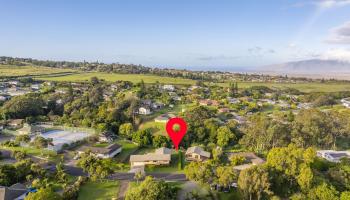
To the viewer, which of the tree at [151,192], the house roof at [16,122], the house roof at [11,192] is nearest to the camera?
the tree at [151,192]

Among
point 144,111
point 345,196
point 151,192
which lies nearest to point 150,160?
point 151,192

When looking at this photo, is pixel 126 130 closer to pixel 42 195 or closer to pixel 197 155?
pixel 197 155

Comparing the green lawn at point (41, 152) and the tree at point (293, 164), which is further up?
the tree at point (293, 164)

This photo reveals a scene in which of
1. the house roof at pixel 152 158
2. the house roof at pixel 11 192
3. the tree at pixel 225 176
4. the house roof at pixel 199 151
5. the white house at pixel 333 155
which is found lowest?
the house roof at pixel 11 192

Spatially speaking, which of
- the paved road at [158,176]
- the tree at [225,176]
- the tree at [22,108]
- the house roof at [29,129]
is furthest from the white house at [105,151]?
the tree at [22,108]

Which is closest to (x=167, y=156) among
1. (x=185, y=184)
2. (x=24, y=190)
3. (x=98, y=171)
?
(x=185, y=184)

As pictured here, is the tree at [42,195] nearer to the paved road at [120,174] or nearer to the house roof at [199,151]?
the paved road at [120,174]

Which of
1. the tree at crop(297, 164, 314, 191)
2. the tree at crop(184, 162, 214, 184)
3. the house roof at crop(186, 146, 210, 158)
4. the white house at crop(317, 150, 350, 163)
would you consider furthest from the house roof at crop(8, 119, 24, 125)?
the white house at crop(317, 150, 350, 163)

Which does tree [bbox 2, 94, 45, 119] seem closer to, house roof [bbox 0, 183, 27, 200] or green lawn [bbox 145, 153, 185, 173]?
house roof [bbox 0, 183, 27, 200]
